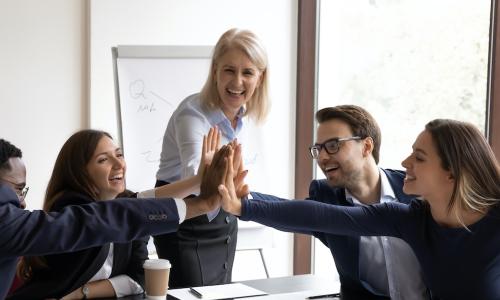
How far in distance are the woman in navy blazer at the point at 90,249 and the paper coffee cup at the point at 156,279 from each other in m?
0.11

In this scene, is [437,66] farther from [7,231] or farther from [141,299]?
[7,231]

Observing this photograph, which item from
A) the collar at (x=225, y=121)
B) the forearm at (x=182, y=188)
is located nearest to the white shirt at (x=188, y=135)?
the collar at (x=225, y=121)

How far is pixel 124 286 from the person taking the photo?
224 cm

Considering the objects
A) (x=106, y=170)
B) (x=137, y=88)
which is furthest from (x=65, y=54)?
(x=106, y=170)

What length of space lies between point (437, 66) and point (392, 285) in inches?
90.4

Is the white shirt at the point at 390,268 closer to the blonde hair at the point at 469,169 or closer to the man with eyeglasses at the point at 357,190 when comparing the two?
the man with eyeglasses at the point at 357,190

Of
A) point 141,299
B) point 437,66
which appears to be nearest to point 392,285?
point 141,299

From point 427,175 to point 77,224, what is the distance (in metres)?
1.06

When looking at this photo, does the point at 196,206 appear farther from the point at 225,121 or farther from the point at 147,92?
the point at 147,92

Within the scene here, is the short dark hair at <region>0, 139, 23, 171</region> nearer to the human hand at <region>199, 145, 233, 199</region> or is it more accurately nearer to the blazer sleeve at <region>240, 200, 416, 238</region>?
the human hand at <region>199, 145, 233, 199</region>

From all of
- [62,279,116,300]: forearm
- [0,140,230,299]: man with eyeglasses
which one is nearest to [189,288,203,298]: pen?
[62,279,116,300]: forearm

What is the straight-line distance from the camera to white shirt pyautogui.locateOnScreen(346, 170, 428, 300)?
2.18 metres

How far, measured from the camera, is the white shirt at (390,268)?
85.7 inches

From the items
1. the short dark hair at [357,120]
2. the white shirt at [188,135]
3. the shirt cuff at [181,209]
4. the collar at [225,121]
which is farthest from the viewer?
the collar at [225,121]
